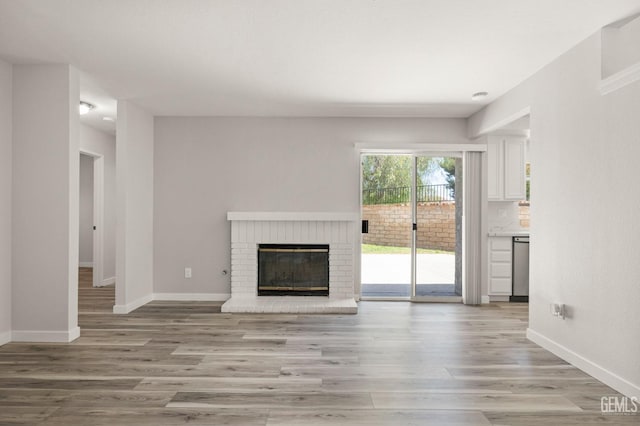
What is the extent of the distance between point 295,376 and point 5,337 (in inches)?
106

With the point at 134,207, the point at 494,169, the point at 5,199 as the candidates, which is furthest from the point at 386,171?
the point at 5,199

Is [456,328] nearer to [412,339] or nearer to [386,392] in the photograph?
[412,339]

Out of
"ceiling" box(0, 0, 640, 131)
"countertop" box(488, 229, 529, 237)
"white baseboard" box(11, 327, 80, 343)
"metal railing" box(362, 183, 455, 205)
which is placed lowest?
"white baseboard" box(11, 327, 80, 343)

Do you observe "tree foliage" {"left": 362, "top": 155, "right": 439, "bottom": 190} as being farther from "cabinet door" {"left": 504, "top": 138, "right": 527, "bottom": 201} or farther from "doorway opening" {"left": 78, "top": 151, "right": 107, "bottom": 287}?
"doorway opening" {"left": 78, "top": 151, "right": 107, "bottom": 287}

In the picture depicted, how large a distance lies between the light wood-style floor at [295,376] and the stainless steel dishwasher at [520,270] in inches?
43.1

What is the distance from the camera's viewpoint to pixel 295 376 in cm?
289

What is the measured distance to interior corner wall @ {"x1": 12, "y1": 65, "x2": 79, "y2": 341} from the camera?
366 centimetres

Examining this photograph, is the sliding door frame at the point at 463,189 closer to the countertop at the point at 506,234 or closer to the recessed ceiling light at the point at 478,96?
the countertop at the point at 506,234

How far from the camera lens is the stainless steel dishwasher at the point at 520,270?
5.45 m

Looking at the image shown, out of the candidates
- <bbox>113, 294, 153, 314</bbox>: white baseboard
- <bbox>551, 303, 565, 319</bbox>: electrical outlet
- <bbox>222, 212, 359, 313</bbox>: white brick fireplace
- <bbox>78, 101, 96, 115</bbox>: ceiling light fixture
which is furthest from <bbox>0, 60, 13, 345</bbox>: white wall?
<bbox>551, 303, 565, 319</bbox>: electrical outlet

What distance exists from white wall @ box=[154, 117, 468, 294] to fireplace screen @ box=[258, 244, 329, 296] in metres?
0.50

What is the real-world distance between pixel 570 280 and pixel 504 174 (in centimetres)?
268

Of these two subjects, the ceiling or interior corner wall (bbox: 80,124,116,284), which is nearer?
the ceiling

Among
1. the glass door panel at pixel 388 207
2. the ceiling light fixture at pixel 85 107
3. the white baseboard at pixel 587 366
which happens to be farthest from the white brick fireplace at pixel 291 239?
the white baseboard at pixel 587 366
